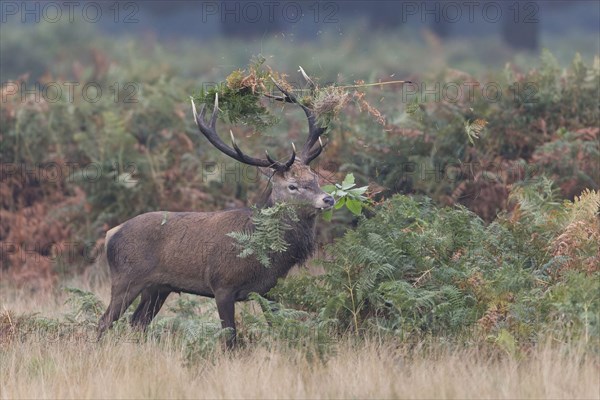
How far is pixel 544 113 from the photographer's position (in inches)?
583

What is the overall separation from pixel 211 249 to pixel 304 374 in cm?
243

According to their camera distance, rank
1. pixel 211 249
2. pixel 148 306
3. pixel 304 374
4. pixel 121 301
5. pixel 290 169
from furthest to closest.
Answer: pixel 148 306 → pixel 121 301 → pixel 211 249 → pixel 290 169 → pixel 304 374

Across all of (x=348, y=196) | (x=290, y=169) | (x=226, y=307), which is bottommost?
(x=226, y=307)

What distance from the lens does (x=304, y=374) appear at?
842cm

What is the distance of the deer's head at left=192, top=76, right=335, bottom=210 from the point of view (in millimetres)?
10203

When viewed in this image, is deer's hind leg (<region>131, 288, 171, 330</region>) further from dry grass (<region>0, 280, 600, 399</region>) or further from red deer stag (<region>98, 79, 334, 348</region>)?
dry grass (<region>0, 280, 600, 399</region>)

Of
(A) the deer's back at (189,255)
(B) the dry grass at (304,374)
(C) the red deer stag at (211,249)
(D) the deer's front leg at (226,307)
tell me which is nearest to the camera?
(B) the dry grass at (304,374)

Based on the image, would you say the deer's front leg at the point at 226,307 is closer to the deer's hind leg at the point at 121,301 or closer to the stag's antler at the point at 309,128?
the deer's hind leg at the point at 121,301

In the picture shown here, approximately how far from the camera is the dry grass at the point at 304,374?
786cm

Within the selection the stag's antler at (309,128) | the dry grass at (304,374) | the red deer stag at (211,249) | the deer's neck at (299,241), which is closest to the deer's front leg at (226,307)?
the red deer stag at (211,249)

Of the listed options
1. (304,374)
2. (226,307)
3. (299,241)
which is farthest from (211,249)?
(304,374)

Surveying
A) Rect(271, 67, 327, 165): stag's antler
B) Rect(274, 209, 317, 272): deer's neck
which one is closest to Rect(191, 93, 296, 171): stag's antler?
Rect(271, 67, 327, 165): stag's antler

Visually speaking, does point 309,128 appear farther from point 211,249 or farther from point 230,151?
point 211,249

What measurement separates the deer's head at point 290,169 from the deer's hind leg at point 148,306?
1.43 m
